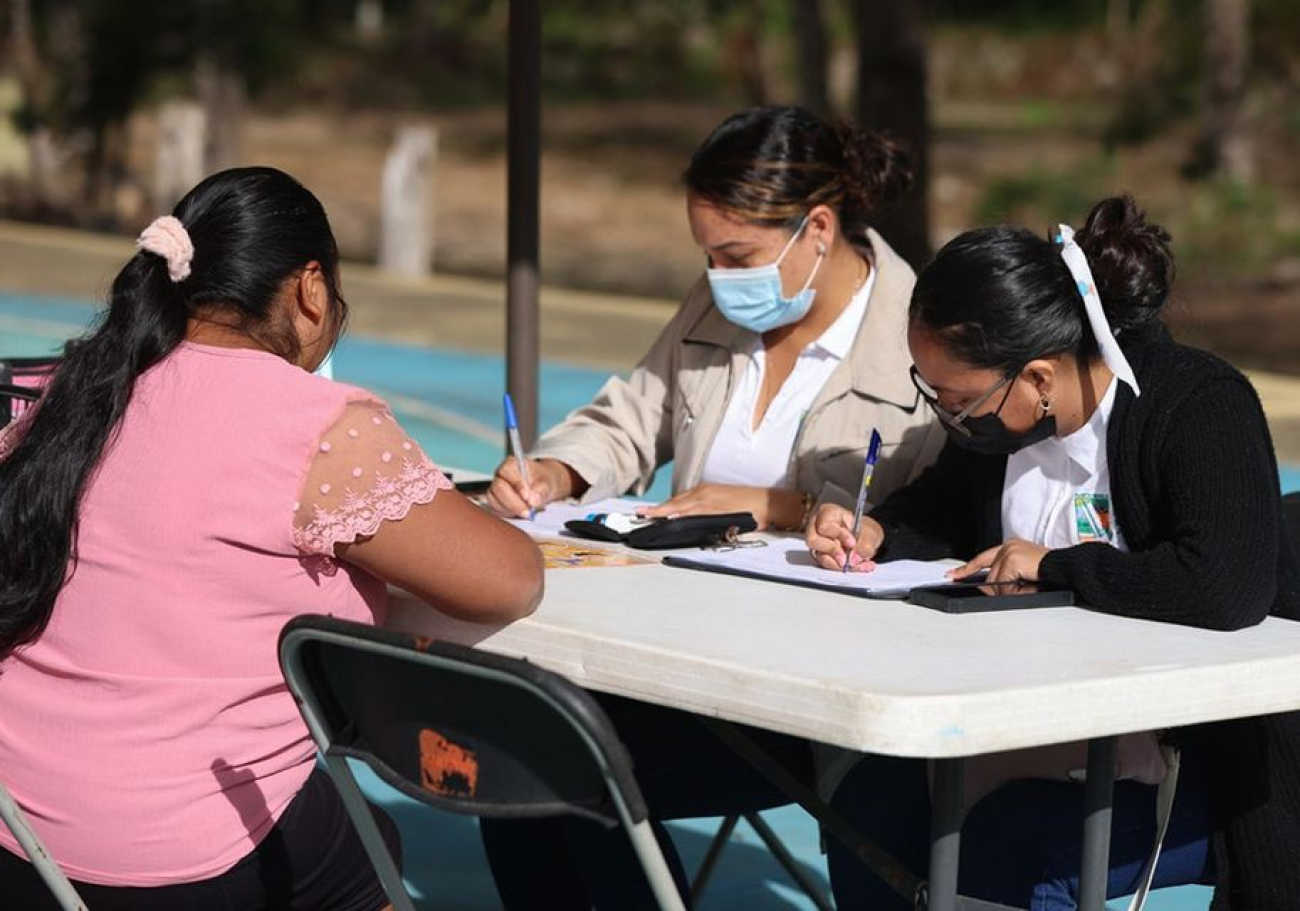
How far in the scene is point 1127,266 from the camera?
303 centimetres

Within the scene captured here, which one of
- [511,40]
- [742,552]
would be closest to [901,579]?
[742,552]

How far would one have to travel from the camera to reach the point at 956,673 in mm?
2395

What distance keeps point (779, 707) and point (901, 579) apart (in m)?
0.79

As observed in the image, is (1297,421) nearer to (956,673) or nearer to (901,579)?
(901,579)

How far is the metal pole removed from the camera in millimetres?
5340

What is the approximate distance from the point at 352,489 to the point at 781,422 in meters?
1.51

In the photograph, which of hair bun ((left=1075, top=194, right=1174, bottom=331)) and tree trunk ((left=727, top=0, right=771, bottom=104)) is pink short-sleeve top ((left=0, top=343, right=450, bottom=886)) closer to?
hair bun ((left=1075, top=194, right=1174, bottom=331))

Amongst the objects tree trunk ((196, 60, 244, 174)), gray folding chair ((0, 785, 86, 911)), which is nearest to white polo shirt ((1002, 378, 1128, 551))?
gray folding chair ((0, 785, 86, 911))

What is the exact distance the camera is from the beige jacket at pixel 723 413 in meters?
3.87

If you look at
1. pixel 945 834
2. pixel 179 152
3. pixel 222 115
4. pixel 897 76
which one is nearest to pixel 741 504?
pixel 945 834

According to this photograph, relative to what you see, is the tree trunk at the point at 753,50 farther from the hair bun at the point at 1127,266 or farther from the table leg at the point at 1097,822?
the table leg at the point at 1097,822

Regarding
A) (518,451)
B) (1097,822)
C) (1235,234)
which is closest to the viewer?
(1097,822)

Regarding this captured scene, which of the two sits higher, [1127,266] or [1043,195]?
[1127,266]

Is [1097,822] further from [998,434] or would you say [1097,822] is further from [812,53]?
[812,53]
